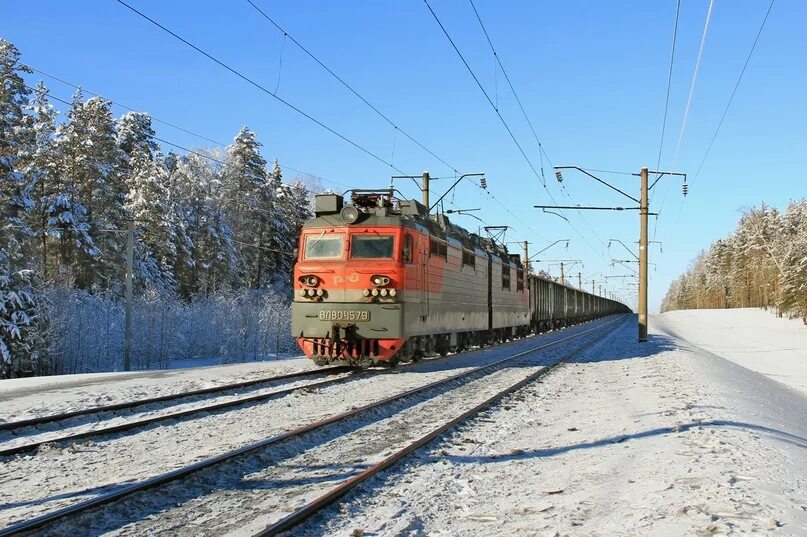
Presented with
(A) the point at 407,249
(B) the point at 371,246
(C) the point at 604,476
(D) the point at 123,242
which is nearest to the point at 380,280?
(B) the point at 371,246

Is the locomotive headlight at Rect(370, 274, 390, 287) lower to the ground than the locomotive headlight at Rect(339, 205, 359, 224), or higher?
lower

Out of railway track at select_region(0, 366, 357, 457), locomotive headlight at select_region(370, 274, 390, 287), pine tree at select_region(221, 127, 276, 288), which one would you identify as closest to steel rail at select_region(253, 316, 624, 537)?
railway track at select_region(0, 366, 357, 457)

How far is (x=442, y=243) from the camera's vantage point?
62.7 feet

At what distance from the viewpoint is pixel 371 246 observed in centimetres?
1616

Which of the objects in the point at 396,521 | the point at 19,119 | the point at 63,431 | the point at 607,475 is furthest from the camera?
the point at 19,119

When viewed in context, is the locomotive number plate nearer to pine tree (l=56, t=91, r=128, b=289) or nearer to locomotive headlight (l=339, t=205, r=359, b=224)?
locomotive headlight (l=339, t=205, r=359, b=224)

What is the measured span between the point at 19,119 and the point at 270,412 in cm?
3567

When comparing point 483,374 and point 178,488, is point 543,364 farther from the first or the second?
point 178,488

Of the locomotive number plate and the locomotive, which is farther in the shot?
the locomotive

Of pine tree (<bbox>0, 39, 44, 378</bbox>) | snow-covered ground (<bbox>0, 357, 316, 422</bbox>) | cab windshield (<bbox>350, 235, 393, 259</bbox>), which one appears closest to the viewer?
snow-covered ground (<bbox>0, 357, 316, 422</bbox>)

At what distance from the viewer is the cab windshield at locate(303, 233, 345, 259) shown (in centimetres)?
1641

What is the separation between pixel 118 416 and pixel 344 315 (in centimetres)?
636

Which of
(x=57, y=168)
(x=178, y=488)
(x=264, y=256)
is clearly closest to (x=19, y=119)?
(x=57, y=168)

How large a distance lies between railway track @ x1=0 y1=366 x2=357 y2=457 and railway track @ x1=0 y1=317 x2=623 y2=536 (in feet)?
6.94
